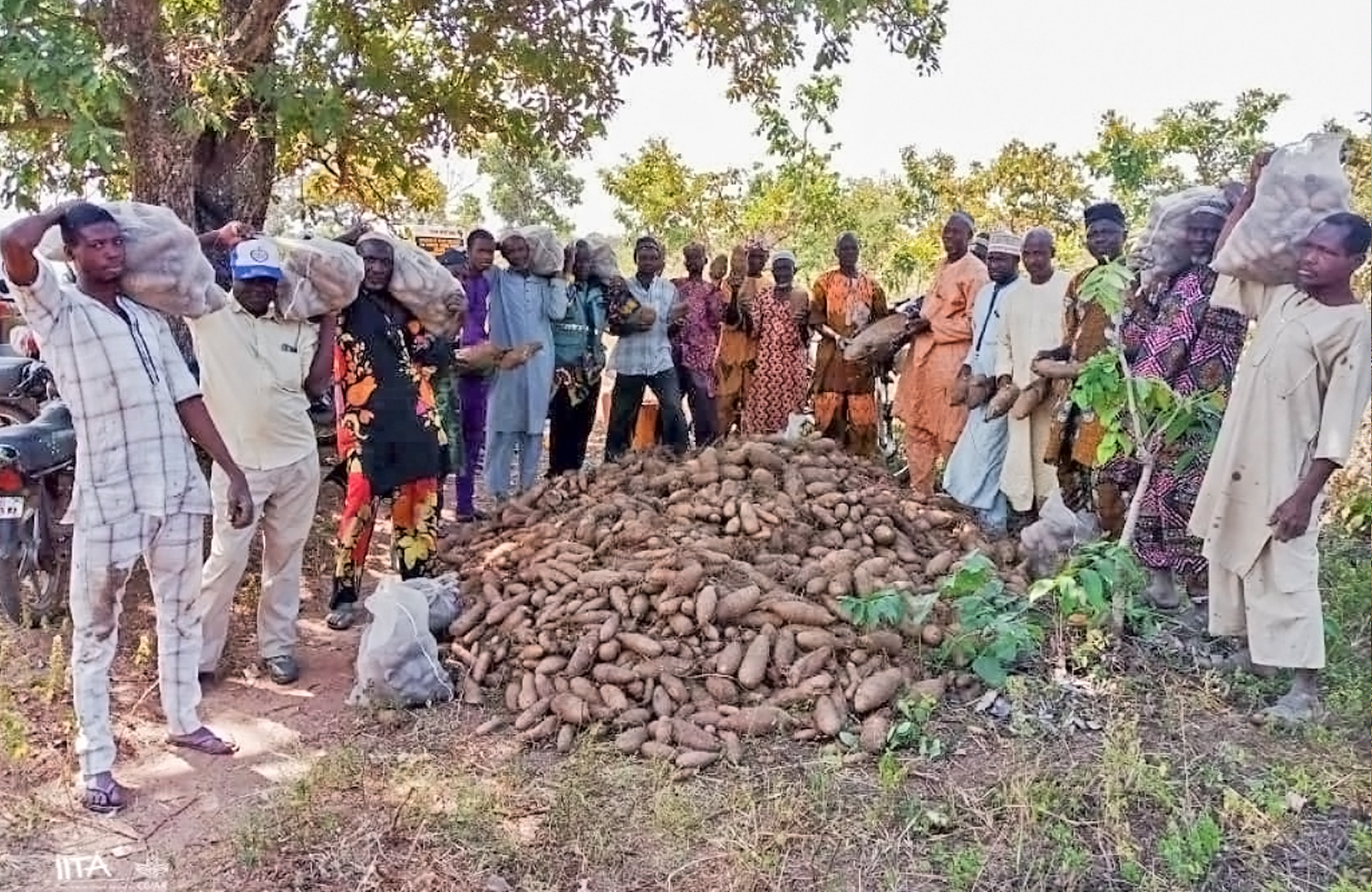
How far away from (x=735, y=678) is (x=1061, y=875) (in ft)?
4.19

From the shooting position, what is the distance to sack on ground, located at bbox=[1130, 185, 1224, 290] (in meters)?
4.27

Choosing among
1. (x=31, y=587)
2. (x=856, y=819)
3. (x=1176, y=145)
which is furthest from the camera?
(x=1176, y=145)

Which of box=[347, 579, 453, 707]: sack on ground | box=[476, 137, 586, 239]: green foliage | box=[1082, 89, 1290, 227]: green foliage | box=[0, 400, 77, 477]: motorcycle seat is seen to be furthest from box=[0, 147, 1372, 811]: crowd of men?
box=[476, 137, 586, 239]: green foliage

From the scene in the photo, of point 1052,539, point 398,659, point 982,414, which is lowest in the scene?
point 398,659

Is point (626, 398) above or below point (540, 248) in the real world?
below

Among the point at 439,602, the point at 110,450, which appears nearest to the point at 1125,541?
the point at 439,602

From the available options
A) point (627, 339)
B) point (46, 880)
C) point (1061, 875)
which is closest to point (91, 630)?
point (46, 880)

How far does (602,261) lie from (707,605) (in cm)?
302

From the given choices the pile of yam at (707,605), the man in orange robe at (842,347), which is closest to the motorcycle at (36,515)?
the pile of yam at (707,605)

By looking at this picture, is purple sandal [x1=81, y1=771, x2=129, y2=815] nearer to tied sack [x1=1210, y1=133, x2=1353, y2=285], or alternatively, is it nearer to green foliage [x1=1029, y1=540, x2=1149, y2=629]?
green foliage [x1=1029, y1=540, x2=1149, y2=629]

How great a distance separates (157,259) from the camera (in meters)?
3.15

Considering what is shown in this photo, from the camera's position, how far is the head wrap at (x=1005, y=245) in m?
5.30

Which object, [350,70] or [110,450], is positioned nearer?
[110,450]

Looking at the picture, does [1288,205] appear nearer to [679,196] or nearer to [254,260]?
[254,260]
